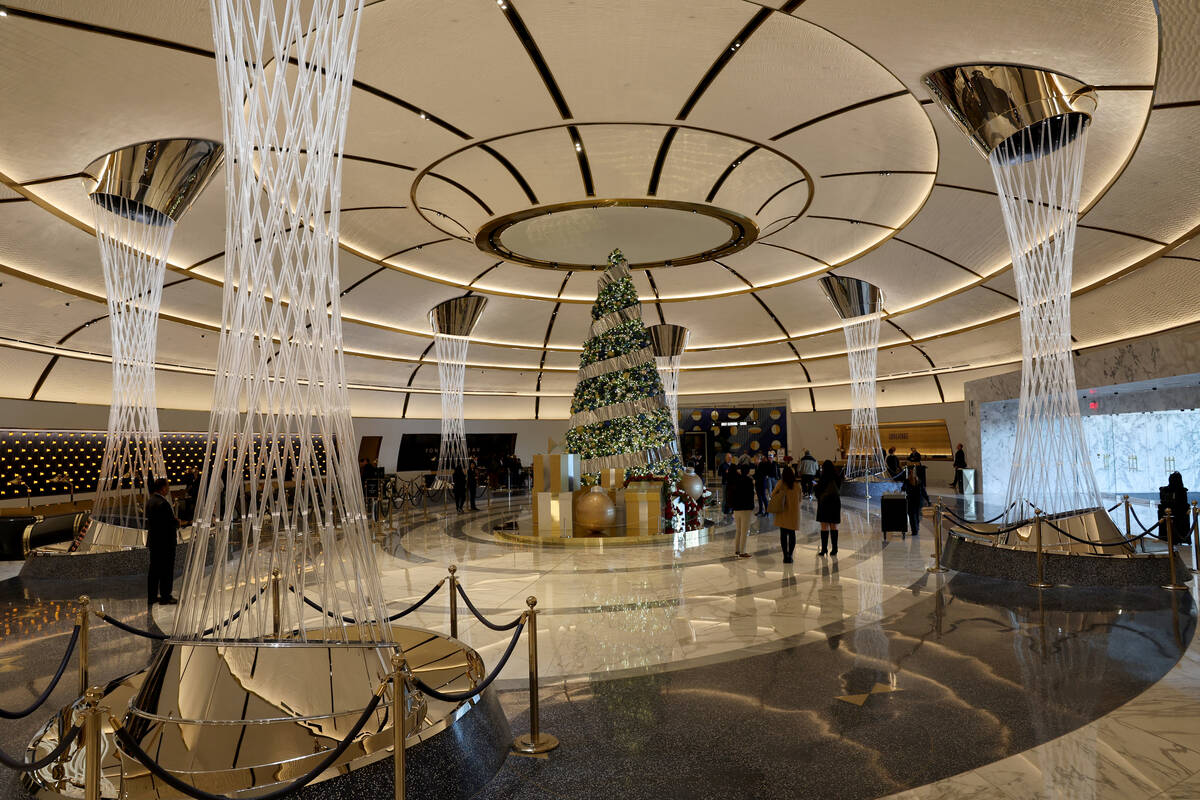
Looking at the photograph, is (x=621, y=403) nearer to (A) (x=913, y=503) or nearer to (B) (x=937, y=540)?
(A) (x=913, y=503)

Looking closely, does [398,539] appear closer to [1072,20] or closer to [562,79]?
[562,79]

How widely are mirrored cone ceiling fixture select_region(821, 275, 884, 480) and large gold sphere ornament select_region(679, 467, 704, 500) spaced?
20.8 ft

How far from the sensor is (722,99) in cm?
806

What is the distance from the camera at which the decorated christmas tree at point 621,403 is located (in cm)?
1280

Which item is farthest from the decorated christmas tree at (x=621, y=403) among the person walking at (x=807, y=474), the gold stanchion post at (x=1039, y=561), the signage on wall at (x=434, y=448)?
the signage on wall at (x=434, y=448)

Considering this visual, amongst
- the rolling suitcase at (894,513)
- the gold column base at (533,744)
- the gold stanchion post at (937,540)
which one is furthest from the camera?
the rolling suitcase at (894,513)

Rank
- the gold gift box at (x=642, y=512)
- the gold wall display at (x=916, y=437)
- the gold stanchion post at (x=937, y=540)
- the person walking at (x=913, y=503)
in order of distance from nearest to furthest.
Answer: the gold stanchion post at (x=937, y=540)
the person walking at (x=913, y=503)
the gold gift box at (x=642, y=512)
the gold wall display at (x=916, y=437)

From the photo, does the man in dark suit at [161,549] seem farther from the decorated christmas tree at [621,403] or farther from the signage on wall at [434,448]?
the signage on wall at [434,448]

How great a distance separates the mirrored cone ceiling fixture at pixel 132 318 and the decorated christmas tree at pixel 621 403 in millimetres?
6690

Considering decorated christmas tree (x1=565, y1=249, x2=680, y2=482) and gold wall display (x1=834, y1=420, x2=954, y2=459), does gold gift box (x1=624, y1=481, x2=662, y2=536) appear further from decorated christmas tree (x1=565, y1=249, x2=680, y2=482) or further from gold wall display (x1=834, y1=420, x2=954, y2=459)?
gold wall display (x1=834, y1=420, x2=954, y2=459)

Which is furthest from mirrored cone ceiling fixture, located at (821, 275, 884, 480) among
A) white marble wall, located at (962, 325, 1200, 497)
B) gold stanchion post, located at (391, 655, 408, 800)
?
gold stanchion post, located at (391, 655, 408, 800)

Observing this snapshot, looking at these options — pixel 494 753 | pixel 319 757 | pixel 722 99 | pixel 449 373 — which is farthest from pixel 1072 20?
pixel 449 373

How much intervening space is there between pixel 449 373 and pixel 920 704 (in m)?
20.4

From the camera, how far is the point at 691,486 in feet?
44.5
